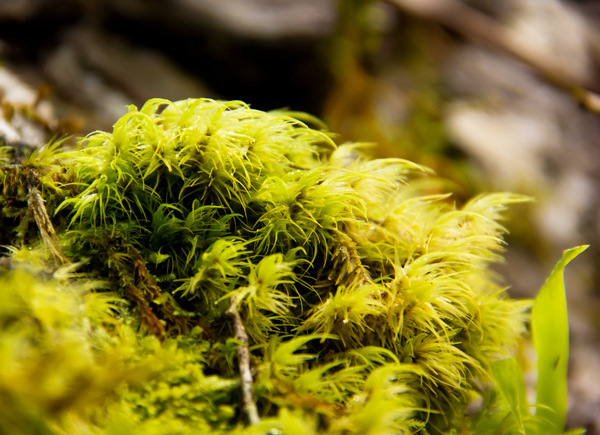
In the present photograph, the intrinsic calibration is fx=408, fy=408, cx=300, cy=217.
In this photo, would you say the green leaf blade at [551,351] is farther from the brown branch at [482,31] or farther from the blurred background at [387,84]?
the brown branch at [482,31]

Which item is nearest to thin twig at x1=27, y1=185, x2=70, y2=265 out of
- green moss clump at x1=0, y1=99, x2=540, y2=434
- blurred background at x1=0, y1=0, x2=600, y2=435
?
green moss clump at x1=0, y1=99, x2=540, y2=434

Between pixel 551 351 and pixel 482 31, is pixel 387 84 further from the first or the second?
pixel 551 351

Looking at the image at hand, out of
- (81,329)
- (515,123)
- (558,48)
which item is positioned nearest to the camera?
(81,329)

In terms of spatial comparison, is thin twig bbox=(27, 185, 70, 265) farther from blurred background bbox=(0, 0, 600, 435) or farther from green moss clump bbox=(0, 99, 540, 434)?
blurred background bbox=(0, 0, 600, 435)

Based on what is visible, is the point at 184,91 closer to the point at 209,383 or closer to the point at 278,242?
the point at 278,242

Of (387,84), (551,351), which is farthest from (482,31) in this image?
(551,351)

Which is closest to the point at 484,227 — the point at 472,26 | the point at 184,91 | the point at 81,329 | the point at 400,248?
the point at 400,248
